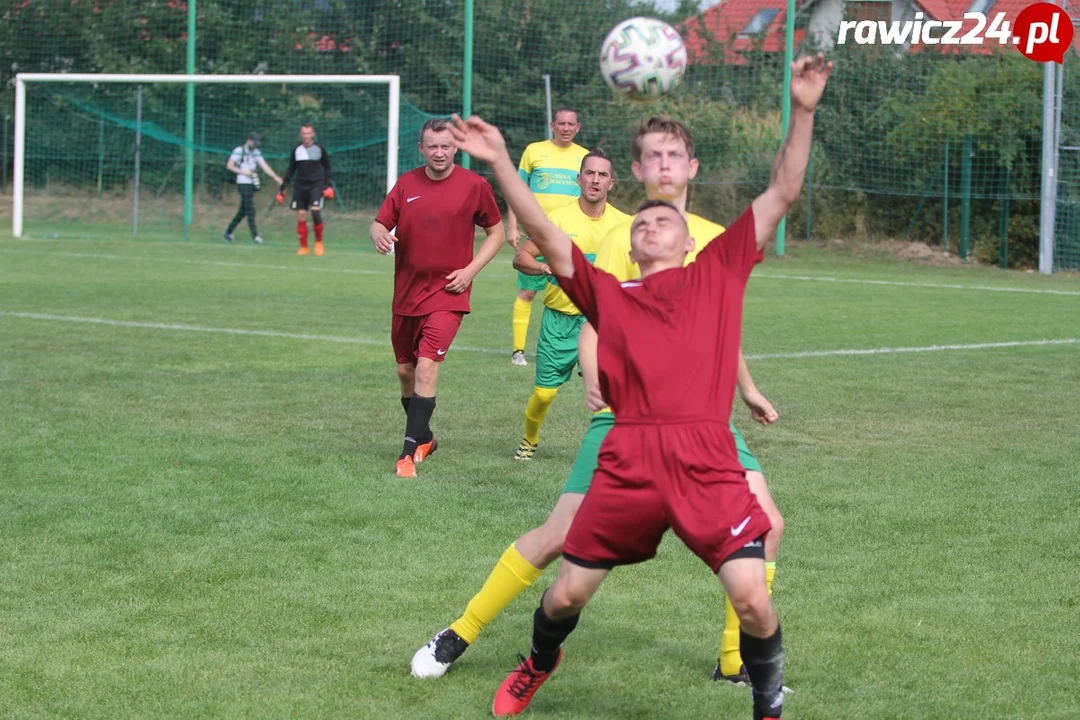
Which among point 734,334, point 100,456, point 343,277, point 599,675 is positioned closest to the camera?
point 734,334

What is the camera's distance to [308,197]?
25.3 metres

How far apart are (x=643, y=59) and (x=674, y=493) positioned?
2.02 m

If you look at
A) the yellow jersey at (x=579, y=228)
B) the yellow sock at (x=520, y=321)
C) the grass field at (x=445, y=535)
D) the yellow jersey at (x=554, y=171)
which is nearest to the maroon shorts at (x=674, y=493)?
the grass field at (x=445, y=535)

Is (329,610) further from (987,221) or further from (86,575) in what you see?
(987,221)

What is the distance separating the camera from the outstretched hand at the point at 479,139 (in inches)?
159

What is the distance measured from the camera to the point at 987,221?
2616cm

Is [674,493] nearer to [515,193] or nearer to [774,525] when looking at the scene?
[774,525]

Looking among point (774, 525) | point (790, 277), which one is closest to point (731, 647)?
point (774, 525)

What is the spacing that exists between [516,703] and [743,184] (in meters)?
23.8

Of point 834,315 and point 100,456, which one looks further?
point 834,315

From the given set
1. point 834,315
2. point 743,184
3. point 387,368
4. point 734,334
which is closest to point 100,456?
point 387,368

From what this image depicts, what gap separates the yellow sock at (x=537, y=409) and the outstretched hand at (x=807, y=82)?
171 inches

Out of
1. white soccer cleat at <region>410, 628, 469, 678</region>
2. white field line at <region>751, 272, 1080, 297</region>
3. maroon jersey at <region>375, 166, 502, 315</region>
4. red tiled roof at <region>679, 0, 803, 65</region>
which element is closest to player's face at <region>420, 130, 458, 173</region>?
maroon jersey at <region>375, 166, 502, 315</region>

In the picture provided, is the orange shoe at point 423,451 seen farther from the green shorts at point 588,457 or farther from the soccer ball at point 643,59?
the green shorts at point 588,457
